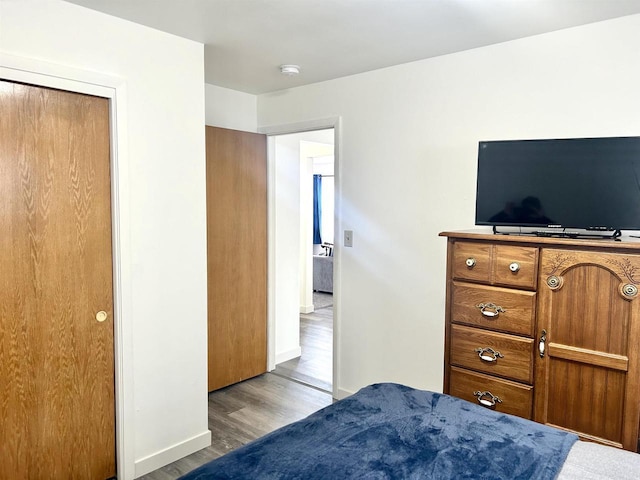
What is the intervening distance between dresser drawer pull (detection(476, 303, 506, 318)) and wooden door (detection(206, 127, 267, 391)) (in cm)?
217

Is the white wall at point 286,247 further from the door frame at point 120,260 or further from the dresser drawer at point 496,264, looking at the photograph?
the dresser drawer at point 496,264

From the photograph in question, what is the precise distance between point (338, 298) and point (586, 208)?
6.09 ft

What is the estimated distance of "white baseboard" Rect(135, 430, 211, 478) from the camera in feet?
8.29

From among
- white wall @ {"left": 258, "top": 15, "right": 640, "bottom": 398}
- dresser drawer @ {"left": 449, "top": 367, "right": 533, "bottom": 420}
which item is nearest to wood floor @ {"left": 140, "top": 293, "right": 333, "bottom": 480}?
white wall @ {"left": 258, "top": 15, "right": 640, "bottom": 398}

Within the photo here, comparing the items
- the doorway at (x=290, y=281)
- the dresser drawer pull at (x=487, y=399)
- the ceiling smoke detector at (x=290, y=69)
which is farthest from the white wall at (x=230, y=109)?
the dresser drawer pull at (x=487, y=399)

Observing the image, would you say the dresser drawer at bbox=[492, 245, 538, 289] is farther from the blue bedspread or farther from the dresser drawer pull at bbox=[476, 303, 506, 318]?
the blue bedspread

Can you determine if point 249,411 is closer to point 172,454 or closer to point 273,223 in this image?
point 172,454

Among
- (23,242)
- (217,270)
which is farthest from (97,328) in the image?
(217,270)

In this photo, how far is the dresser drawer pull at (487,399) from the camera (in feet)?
7.03

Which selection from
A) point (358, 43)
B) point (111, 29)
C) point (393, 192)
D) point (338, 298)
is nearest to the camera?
point (111, 29)

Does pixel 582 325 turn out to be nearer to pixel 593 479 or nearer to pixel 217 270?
pixel 593 479

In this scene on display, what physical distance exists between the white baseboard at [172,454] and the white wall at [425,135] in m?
1.15

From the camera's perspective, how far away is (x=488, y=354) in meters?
2.15

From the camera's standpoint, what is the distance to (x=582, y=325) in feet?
6.28
